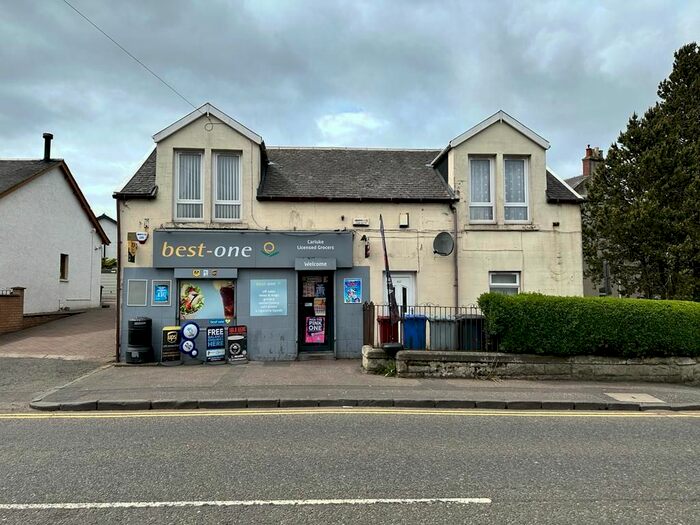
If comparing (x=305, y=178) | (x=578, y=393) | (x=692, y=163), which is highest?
(x=692, y=163)

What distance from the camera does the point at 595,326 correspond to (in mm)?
9930

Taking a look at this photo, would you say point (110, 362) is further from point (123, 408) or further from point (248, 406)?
point (248, 406)

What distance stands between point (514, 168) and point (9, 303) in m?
17.1

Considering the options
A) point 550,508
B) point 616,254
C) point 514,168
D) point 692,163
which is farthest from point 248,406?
point 692,163

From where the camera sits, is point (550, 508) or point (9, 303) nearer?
point (550, 508)

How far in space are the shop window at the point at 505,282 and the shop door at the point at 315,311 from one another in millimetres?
4684

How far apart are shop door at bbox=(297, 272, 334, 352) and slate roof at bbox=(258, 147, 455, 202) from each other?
2.27 meters

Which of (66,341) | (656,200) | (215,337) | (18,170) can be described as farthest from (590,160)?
(18,170)

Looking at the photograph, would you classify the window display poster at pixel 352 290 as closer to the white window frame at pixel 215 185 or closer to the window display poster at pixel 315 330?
the window display poster at pixel 315 330

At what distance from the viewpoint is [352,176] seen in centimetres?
1383

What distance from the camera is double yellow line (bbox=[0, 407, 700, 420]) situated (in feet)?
23.3

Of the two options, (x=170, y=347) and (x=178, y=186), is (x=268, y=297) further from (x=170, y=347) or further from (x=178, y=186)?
(x=178, y=186)

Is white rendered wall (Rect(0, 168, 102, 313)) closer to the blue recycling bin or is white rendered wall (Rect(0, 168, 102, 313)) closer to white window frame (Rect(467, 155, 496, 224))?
the blue recycling bin

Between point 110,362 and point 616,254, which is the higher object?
point 616,254
